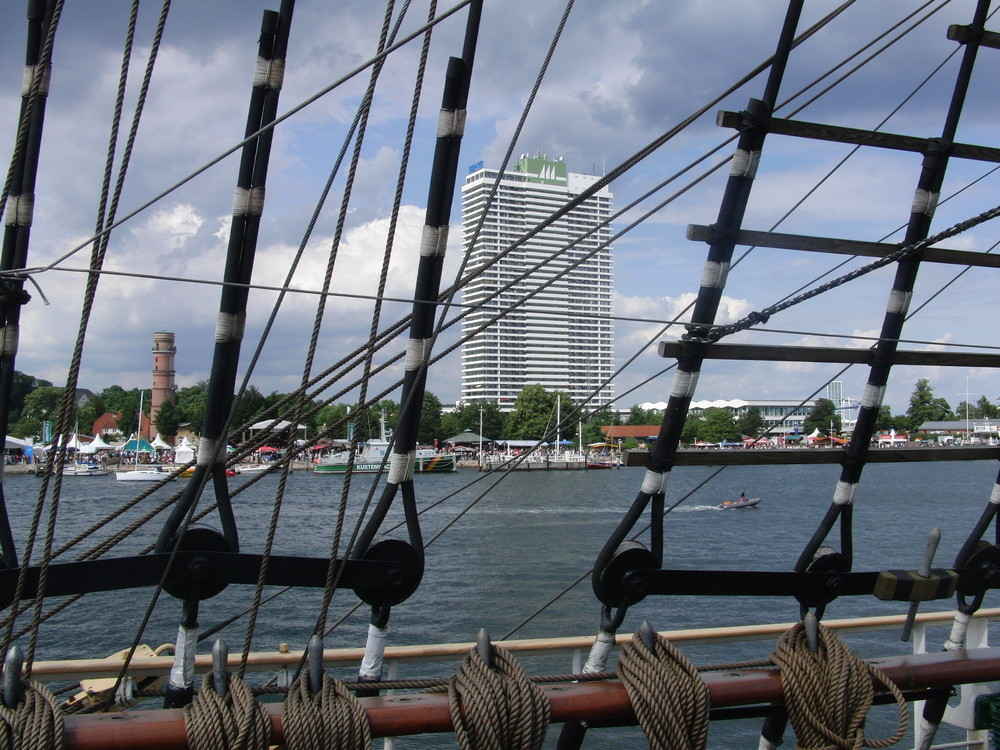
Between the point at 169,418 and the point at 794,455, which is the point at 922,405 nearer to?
the point at 169,418

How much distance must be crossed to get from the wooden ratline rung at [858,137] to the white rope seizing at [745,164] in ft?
0.38

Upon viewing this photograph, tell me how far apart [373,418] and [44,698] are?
8798 centimetres

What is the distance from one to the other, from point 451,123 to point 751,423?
97764 millimetres

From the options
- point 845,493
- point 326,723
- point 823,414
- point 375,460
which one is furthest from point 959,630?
point 375,460

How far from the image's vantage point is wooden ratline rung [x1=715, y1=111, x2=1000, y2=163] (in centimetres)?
414

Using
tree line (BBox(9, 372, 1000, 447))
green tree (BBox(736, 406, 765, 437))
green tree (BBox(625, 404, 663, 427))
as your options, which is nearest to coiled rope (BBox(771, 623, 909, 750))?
tree line (BBox(9, 372, 1000, 447))

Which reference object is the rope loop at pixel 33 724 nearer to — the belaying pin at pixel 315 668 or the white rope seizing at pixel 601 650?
the belaying pin at pixel 315 668

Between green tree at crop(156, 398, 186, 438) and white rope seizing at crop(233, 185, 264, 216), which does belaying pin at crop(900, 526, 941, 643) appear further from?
green tree at crop(156, 398, 186, 438)

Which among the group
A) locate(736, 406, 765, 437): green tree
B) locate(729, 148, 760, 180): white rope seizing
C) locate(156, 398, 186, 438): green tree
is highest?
locate(736, 406, 765, 437): green tree

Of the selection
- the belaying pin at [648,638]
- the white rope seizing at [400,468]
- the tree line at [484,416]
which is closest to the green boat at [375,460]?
the tree line at [484,416]

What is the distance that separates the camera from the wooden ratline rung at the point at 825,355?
13.7 ft

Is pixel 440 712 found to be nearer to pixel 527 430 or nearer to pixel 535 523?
pixel 535 523

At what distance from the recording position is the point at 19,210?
3.84 m

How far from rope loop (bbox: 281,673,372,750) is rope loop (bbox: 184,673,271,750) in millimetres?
69
